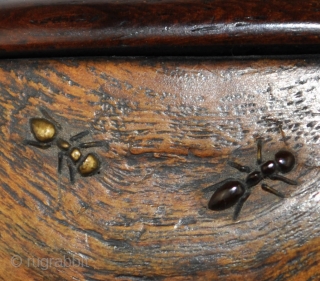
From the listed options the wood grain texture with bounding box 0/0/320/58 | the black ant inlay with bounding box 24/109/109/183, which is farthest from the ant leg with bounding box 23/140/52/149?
the wood grain texture with bounding box 0/0/320/58

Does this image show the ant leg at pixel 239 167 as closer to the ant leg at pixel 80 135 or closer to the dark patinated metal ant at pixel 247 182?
the dark patinated metal ant at pixel 247 182

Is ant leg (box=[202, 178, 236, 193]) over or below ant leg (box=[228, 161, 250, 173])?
below

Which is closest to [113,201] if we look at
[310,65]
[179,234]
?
[179,234]

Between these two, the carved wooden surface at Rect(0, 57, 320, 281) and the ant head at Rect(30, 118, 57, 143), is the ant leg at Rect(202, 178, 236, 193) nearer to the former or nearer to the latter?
the carved wooden surface at Rect(0, 57, 320, 281)

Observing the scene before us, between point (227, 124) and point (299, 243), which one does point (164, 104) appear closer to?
point (227, 124)

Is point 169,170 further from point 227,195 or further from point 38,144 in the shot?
point 38,144

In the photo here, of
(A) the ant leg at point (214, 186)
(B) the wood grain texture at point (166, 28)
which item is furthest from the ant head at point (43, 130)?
(A) the ant leg at point (214, 186)
